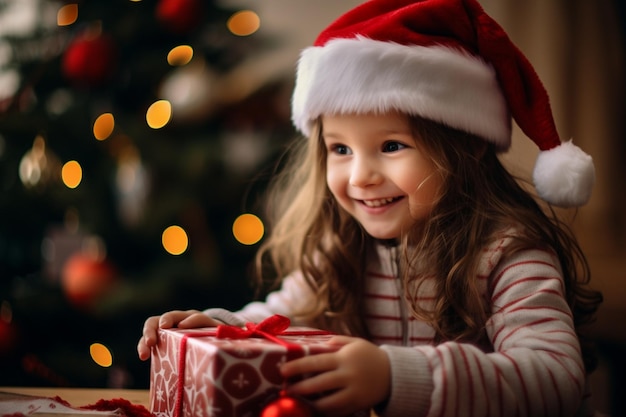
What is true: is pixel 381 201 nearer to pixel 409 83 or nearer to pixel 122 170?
pixel 409 83

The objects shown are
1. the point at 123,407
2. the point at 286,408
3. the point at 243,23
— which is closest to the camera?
the point at 286,408

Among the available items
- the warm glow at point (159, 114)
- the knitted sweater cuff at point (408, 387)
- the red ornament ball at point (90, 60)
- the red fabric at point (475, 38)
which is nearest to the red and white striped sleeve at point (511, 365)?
the knitted sweater cuff at point (408, 387)

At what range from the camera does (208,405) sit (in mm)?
610

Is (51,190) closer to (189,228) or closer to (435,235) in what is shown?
(189,228)

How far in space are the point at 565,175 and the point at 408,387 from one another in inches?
16.7

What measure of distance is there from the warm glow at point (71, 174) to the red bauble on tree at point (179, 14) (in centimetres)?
43

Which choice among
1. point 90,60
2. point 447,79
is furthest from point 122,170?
point 447,79

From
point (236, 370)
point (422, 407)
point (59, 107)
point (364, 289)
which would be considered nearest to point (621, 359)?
point (364, 289)

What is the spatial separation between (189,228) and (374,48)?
916mm

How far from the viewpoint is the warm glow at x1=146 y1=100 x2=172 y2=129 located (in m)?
1.62

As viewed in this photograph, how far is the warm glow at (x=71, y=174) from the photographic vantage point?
1.64m

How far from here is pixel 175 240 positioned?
164 cm

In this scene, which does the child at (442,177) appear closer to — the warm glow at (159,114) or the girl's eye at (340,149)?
the girl's eye at (340,149)

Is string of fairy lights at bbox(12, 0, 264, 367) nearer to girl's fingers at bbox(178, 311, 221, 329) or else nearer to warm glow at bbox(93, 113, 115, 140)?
warm glow at bbox(93, 113, 115, 140)
